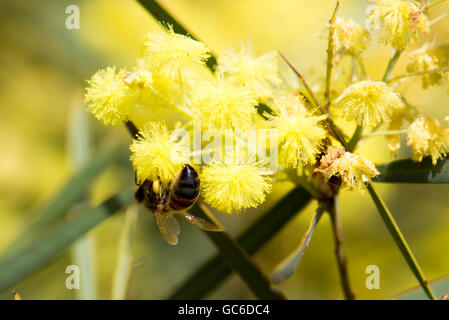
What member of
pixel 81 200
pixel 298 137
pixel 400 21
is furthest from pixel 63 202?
pixel 400 21

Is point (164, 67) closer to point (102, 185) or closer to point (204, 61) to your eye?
point (204, 61)

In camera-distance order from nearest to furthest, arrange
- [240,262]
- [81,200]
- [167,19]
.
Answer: [167,19], [240,262], [81,200]

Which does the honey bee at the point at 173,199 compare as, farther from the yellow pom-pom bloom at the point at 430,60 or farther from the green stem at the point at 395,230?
the yellow pom-pom bloom at the point at 430,60

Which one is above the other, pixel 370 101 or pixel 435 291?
pixel 370 101

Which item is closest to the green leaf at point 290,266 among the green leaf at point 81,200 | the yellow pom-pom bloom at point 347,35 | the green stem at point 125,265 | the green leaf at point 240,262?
the green leaf at point 240,262

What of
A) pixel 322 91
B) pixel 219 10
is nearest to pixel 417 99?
pixel 322 91

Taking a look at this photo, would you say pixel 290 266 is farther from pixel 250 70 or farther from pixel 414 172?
pixel 250 70
